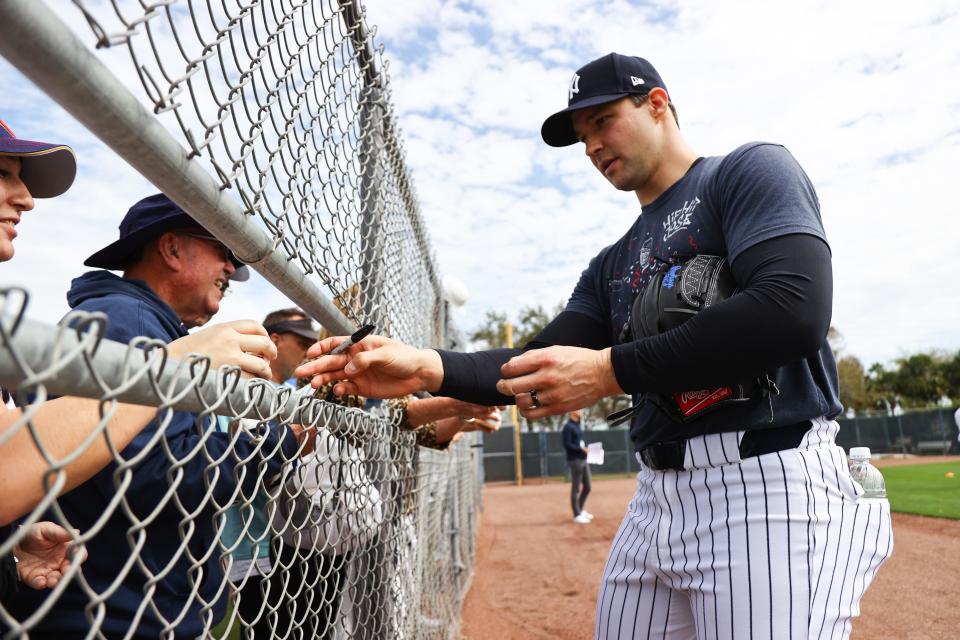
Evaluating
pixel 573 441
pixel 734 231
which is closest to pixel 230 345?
pixel 734 231

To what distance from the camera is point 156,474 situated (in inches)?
57.7

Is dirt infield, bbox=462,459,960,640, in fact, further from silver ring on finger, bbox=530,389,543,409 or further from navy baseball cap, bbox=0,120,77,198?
navy baseball cap, bbox=0,120,77,198

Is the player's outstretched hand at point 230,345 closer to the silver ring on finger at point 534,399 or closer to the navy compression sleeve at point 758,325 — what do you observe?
the silver ring on finger at point 534,399

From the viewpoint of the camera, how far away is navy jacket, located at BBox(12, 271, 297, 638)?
1420mm

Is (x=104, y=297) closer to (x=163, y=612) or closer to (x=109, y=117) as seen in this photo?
(x=163, y=612)

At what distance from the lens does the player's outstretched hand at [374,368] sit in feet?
6.04

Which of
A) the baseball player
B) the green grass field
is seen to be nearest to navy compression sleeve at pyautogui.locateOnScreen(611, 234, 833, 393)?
the baseball player

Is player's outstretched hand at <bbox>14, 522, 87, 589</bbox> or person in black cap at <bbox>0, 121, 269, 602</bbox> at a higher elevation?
person in black cap at <bbox>0, 121, 269, 602</bbox>

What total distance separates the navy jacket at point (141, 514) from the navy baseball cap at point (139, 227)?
0.21 metres

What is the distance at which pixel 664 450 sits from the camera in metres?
1.93

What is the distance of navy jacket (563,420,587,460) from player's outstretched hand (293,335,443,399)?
9948mm

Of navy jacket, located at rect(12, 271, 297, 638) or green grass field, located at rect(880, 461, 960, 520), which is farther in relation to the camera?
green grass field, located at rect(880, 461, 960, 520)

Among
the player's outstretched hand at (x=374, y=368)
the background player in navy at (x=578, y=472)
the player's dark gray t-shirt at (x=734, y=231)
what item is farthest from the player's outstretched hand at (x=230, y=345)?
the background player in navy at (x=578, y=472)

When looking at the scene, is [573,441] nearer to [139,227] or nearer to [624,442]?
[139,227]
